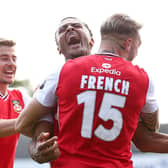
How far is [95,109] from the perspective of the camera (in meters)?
2.79

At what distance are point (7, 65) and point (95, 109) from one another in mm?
1754

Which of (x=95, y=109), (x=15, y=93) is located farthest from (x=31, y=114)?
(x=15, y=93)

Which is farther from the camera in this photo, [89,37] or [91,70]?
[89,37]

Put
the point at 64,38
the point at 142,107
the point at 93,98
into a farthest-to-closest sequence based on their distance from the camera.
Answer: the point at 64,38, the point at 142,107, the point at 93,98

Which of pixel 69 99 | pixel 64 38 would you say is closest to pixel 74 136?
pixel 69 99

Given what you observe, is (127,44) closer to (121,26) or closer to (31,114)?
(121,26)

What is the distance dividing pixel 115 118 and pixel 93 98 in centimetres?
21

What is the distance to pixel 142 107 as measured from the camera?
2.97 m

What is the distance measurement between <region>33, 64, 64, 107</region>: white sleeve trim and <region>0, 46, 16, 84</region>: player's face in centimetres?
144

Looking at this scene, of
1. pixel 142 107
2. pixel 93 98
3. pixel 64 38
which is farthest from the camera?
pixel 64 38

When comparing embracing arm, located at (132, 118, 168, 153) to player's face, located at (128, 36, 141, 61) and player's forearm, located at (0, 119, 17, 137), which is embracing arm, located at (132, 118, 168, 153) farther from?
player's forearm, located at (0, 119, 17, 137)

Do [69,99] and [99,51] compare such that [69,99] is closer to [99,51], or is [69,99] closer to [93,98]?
[93,98]

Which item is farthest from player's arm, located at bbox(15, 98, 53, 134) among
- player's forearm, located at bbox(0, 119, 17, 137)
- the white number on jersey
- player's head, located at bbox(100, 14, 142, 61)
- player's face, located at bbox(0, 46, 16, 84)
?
player's face, located at bbox(0, 46, 16, 84)

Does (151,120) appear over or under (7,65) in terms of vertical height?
under
